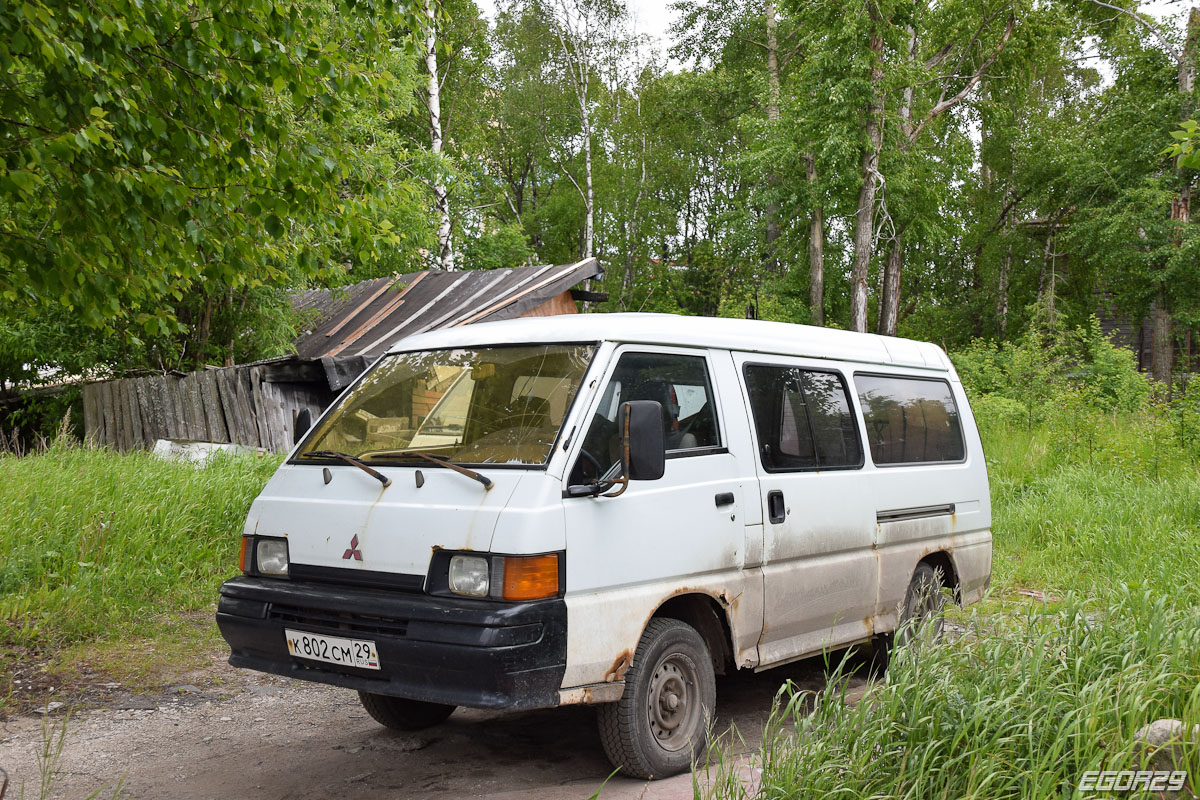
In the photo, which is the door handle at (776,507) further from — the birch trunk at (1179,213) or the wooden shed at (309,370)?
the birch trunk at (1179,213)

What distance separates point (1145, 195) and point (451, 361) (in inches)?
1048

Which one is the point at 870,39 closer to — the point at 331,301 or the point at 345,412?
the point at 331,301

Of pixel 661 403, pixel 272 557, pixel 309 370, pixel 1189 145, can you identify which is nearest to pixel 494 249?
pixel 309 370

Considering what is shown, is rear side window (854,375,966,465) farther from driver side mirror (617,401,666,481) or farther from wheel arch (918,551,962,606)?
driver side mirror (617,401,666,481)

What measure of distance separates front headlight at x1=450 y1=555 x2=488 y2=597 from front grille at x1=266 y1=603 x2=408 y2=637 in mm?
258

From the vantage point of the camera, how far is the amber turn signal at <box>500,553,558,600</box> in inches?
148

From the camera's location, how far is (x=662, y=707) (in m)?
4.33

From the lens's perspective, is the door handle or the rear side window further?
the rear side window

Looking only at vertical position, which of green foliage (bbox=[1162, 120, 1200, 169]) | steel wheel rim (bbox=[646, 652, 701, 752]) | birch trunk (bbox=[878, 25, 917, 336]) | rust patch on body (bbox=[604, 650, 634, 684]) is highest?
birch trunk (bbox=[878, 25, 917, 336])

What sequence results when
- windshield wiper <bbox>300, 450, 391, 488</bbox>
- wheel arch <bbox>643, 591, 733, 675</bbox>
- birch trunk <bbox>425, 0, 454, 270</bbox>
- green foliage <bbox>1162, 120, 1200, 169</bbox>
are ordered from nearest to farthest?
windshield wiper <bbox>300, 450, 391, 488</bbox> → wheel arch <bbox>643, 591, 733, 675</bbox> → green foliage <bbox>1162, 120, 1200, 169</bbox> → birch trunk <bbox>425, 0, 454, 270</bbox>

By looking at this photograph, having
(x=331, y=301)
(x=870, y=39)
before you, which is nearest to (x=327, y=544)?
(x=331, y=301)

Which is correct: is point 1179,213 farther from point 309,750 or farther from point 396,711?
point 309,750

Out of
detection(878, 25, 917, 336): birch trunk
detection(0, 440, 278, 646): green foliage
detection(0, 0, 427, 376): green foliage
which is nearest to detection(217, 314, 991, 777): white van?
detection(0, 0, 427, 376): green foliage

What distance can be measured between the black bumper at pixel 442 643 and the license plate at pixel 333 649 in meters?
0.03
